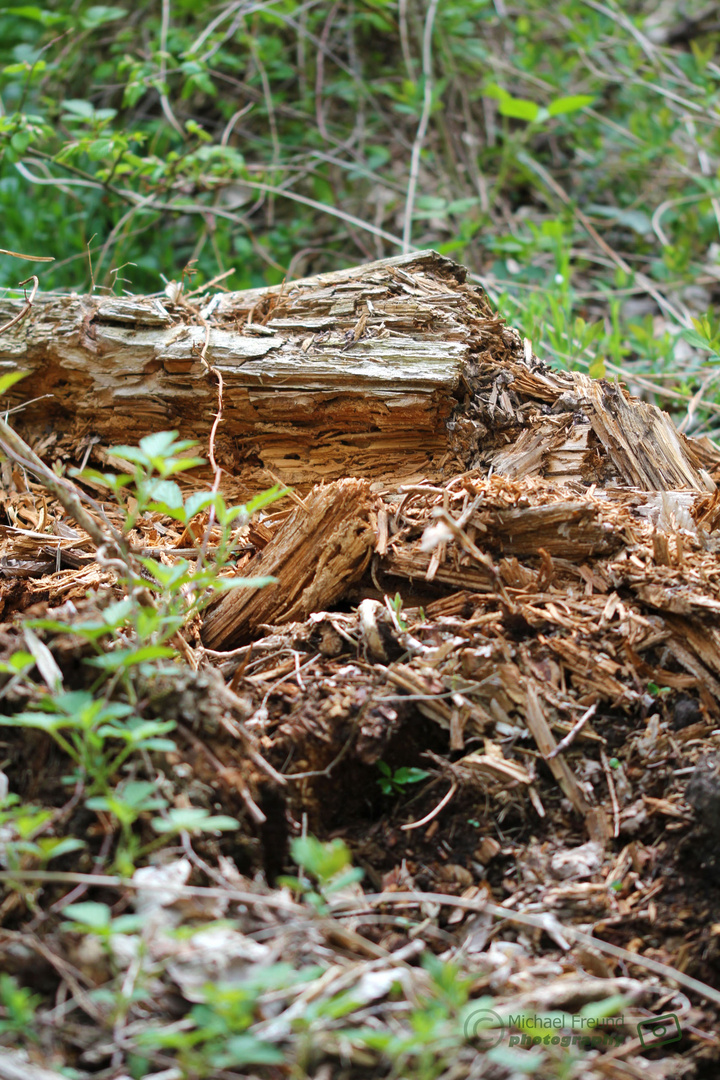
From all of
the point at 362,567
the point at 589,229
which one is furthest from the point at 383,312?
the point at 589,229

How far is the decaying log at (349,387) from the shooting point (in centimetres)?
218

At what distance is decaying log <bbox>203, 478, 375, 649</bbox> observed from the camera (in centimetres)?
183

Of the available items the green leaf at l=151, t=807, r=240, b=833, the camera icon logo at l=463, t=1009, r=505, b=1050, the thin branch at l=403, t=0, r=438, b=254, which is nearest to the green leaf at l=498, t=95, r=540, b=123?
the thin branch at l=403, t=0, r=438, b=254

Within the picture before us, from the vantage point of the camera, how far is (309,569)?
6.08 ft

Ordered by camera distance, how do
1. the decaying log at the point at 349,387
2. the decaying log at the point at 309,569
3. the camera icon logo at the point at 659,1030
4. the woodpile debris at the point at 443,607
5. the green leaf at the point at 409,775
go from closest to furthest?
the camera icon logo at the point at 659,1030 → the woodpile debris at the point at 443,607 → the green leaf at the point at 409,775 → the decaying log at the point at 309,569 → the decaying log at the point at 349,387

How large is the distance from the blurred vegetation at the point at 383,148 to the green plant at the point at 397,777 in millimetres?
2768

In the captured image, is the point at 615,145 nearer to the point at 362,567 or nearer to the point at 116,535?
the point at 362,567

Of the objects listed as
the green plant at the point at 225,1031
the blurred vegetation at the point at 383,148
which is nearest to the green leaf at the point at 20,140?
the blurred vegetation at the point at 383,148

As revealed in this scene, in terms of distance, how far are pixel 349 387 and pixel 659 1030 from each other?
1.58 metres

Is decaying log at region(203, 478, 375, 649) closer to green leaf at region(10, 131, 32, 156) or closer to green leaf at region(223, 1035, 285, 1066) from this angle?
green leaf at region(223, 1035, 285, 1066)

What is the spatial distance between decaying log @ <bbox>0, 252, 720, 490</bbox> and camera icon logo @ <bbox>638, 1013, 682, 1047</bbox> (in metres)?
1.24

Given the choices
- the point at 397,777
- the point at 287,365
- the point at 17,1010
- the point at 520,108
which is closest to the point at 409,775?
the point at 397,777

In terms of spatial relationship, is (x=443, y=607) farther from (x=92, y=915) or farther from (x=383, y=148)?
(x=383, y=148)

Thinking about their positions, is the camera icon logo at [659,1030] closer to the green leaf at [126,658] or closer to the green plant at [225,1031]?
the green plant at [225,1031]
